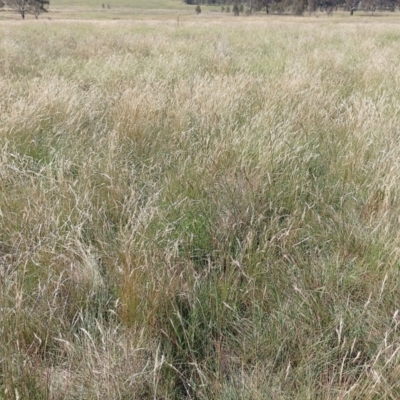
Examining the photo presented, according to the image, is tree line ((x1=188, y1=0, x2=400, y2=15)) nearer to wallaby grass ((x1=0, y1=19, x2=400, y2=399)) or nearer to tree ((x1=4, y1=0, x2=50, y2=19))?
tree ((x1=4, y1=0, x2=50, y2=19))

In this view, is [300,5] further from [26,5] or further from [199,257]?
[199,257]

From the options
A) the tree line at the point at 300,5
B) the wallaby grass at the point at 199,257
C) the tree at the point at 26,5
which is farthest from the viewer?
the tree line at the point at 300,5

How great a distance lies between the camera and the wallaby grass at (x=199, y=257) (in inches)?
46.9

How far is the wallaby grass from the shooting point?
3.91 ft

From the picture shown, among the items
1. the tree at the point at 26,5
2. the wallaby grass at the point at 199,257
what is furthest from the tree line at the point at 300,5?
the wallaby grass at the point at 199,257

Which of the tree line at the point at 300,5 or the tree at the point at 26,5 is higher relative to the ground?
the tree line at the point at 300,5

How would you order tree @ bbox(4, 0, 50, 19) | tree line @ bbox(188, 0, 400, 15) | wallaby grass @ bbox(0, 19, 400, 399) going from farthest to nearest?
tree line @ bbox(188, 0, 400, 15), tree @ bbox(4, 0, 50, 19), wallaby grass @ bbox(0, 19, 400, 399)

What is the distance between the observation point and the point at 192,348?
52.4 inches

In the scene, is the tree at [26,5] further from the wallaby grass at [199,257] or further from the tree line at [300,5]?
the wallaby grass at [199,257]

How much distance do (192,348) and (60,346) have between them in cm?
47

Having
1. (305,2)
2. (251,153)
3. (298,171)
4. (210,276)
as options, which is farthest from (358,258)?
(305,2)

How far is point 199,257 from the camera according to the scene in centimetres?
183

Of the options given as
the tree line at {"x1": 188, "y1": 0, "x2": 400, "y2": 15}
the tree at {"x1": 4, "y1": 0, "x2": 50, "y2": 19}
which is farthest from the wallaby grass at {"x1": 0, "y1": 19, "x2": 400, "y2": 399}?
the tree line at {"x1": 188, "y1": 0, "x2": 400, "y2": 15}

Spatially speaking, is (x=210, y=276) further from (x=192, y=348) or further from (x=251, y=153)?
(x=251, y=153)
